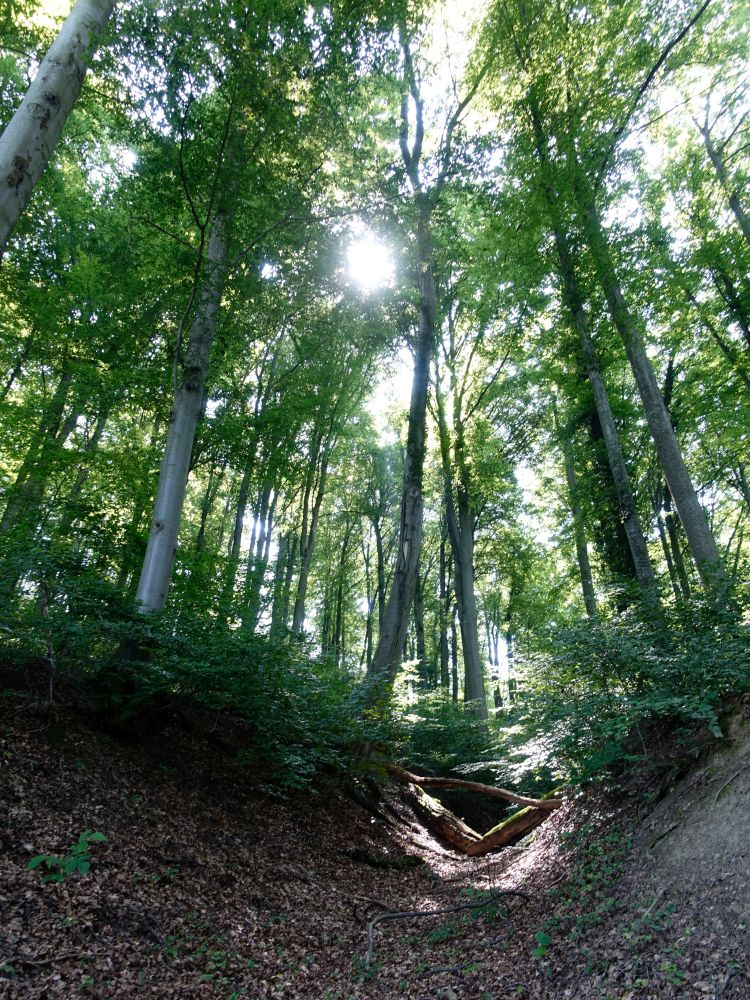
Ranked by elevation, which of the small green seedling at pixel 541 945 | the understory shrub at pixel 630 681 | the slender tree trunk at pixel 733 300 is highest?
the slender tree trunk at pixel 733 300

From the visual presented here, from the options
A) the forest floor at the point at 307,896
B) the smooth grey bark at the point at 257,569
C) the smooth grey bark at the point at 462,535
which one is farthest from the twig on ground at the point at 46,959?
the smooth grey bark at the point at 462,535

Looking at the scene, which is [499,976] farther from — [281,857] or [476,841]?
[476,841]

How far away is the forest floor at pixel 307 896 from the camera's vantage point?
A: 3268mm

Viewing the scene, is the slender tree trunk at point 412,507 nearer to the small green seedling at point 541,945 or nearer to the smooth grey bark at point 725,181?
the small green seedling at point 541,945

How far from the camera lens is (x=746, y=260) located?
35.4 ft

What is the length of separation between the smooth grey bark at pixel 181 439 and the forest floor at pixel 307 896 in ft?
5.92

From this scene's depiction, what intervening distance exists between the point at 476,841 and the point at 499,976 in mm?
5128

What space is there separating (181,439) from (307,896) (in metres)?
5.56

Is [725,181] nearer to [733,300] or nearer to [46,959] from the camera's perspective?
[733,300]

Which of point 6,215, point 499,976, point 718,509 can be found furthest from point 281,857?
point 718,509

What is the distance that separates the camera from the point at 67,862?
3627 millimetres

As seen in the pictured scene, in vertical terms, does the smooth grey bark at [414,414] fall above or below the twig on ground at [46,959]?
above

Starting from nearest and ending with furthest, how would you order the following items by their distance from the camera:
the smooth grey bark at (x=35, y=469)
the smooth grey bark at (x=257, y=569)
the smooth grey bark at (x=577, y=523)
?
the smooth grey bark at (x=257, y=569), the smooth grey bark at (x=35, y=469), the smooth grey bark at (x=577, y=523)

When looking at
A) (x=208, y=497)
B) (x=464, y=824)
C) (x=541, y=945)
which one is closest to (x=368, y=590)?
(x=208, y=497)
